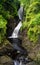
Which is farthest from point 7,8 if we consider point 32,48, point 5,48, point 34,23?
point 32,48

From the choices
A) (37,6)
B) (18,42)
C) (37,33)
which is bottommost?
(18,42)

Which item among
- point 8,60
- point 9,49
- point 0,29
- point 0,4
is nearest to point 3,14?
point 0,4

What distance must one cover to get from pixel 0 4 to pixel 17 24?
358 cm

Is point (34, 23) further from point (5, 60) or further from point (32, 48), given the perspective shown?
point (5, 60)

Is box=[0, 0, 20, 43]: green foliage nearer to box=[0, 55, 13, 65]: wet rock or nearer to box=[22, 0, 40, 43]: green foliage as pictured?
box=[22, 0, 40, 43]: green foliage

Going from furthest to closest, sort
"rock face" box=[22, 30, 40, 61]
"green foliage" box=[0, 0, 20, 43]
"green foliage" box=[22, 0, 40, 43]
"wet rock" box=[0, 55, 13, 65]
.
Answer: "green foliage" box=[0, 0, 20, 43] → "green foliage" box=[22, 0, 40, 43] → "wet rock" box=[0, 55, 13, 65] → "rock face" box=[22, 30, 40, 61]

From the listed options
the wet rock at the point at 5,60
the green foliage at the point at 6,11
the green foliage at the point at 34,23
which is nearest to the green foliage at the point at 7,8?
the green foliage at the point at 6,11

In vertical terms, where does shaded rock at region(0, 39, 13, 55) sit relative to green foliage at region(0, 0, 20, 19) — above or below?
below

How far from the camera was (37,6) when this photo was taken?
26.1 meters

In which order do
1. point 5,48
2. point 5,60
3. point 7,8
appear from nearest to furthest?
1. point 5,60
2. point 5,48
3. point 7,8

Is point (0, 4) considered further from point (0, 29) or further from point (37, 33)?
point (37, 33)

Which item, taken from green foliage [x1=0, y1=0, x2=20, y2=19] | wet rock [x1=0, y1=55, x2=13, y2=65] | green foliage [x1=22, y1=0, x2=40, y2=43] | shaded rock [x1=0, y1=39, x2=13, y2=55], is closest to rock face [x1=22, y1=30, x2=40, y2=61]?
green foliage [x1=22, y1=0, x2=40, y2=43]

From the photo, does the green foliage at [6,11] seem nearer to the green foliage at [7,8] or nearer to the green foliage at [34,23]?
the green foliage at [7,8]

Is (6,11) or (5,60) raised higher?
(6,11)
